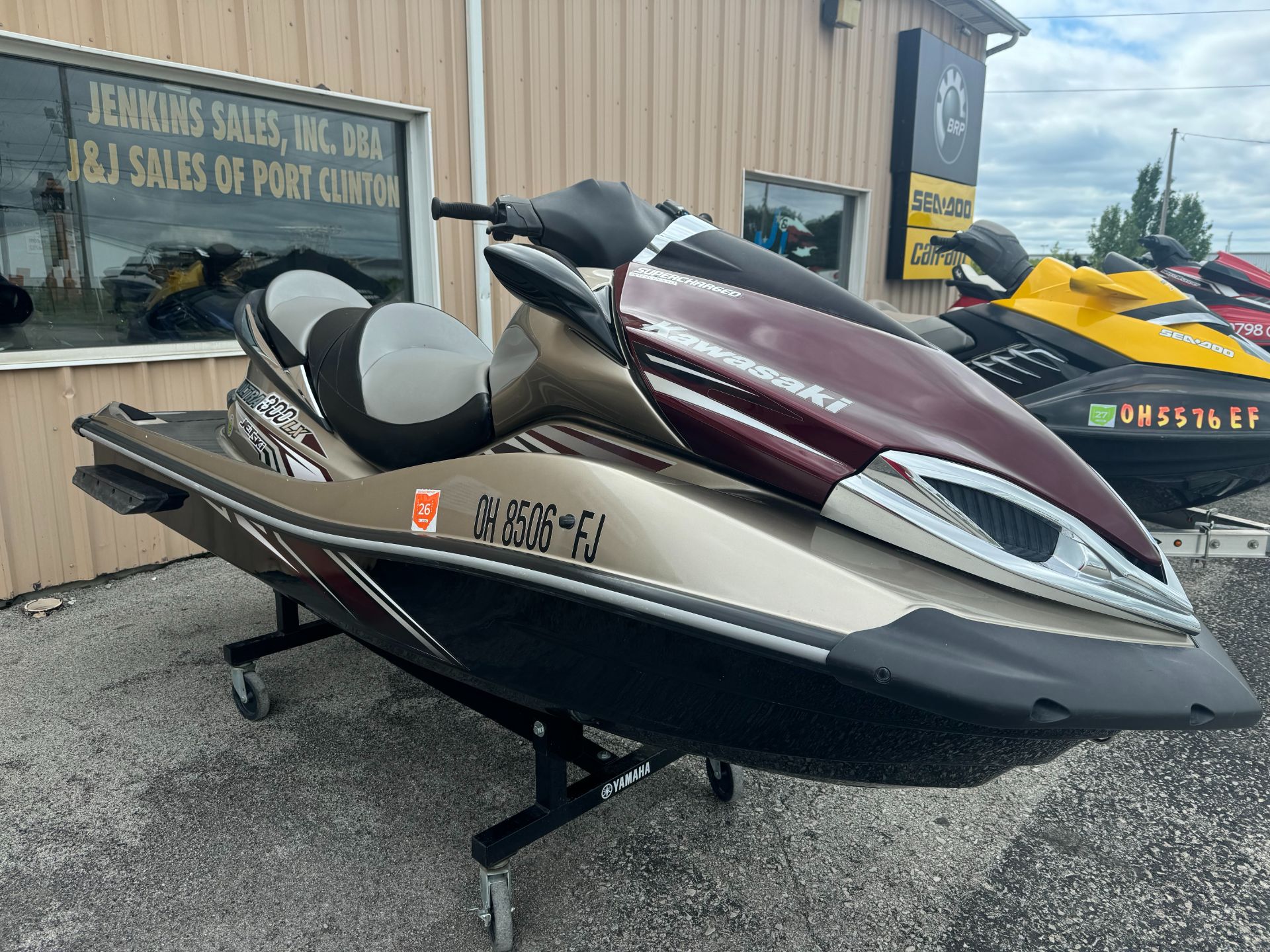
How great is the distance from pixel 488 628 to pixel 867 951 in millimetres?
874

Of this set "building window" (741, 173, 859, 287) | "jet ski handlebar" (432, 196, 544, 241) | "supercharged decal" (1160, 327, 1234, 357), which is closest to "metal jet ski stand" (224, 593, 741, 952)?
"jet ski handlebar" (432, 196, 544, 241)

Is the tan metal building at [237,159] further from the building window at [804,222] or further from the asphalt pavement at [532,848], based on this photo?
the asphalt pavement at [532,848]

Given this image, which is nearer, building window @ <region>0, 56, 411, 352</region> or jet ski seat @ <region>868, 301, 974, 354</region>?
building window @ <region>0, 56, 411, 352</region>

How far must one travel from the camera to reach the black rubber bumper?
1.03m

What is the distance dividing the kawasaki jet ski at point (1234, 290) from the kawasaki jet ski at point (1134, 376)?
5.64 feet

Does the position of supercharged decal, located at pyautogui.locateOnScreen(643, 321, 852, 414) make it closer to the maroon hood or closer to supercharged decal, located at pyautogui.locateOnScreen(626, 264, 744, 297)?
the maroon hood

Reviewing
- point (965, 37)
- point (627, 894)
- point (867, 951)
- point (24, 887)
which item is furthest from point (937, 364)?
point (965, 37)

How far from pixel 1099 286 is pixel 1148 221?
60.9 m

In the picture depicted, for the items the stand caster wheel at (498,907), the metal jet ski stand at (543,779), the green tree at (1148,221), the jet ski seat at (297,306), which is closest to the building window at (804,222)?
the jet ski seat at (297,306)

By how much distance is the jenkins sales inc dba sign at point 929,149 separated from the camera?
7547 millimetres

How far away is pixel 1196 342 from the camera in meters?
2.88

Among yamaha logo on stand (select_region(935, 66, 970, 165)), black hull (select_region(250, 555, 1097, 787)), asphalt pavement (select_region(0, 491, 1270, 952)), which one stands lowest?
asphalt pavement (select_region(0, 491, 1270, 952))

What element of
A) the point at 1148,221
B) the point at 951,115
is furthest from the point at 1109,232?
the point at 951,115

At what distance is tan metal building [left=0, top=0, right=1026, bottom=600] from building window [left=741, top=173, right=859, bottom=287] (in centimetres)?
97
